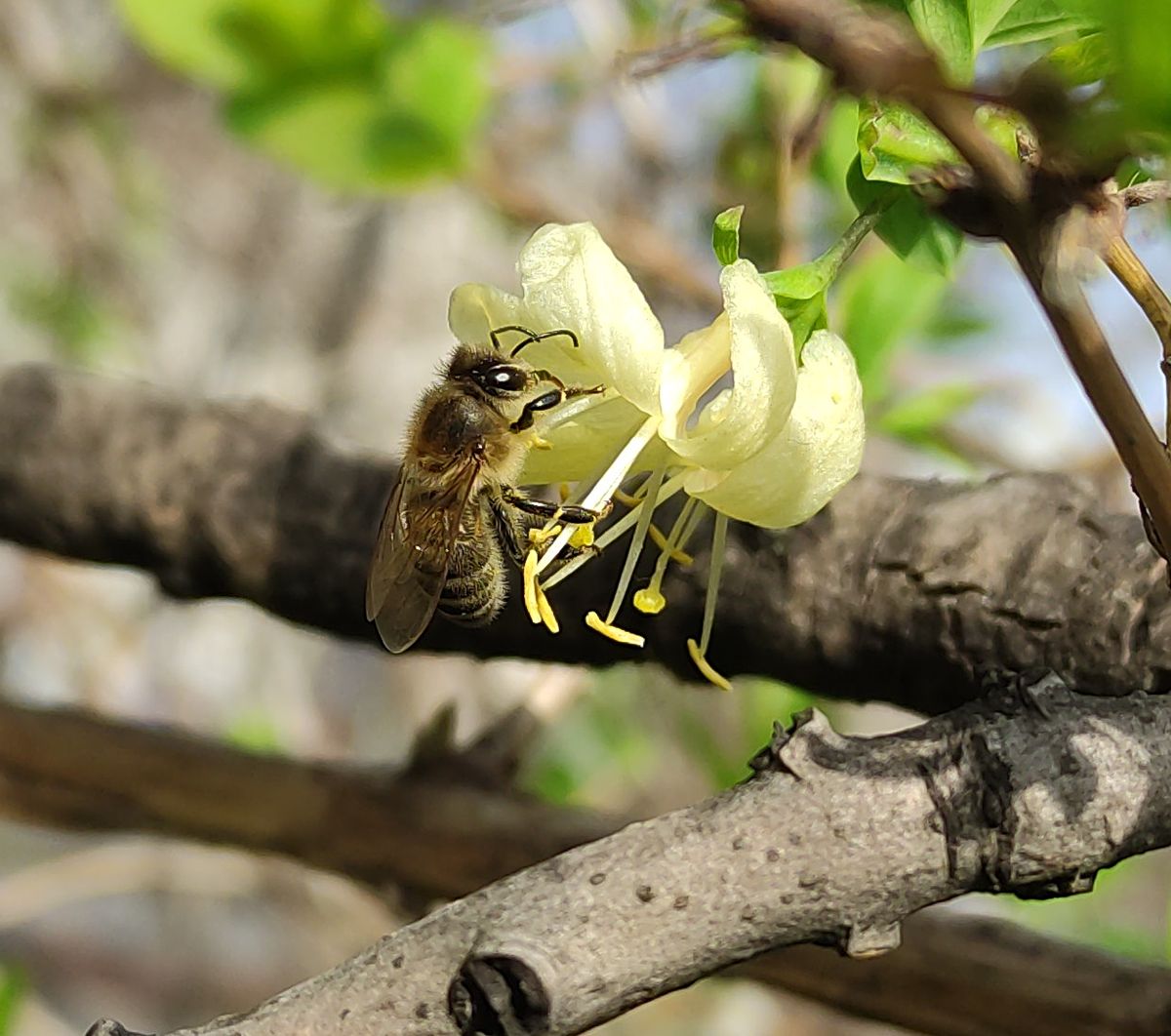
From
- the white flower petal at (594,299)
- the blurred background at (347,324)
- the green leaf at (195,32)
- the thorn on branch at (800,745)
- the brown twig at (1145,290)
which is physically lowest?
the blurred background at (347,324)

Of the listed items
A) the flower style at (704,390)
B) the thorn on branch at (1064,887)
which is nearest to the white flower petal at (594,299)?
the flower style at (704,390)

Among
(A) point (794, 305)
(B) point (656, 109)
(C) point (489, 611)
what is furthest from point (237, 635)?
(A) point (794, 305)

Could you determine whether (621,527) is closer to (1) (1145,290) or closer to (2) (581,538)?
(2) (581,538)

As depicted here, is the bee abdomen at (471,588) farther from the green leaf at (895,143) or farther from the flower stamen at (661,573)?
the green leaf at (895,143)

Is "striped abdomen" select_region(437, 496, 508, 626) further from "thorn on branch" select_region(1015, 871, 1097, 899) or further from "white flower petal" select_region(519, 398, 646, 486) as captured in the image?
"thorn on branch" select_region(1015, 871, 1097, 899)

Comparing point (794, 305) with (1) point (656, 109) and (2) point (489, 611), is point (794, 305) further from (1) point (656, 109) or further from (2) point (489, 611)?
(1) point (656, 109)

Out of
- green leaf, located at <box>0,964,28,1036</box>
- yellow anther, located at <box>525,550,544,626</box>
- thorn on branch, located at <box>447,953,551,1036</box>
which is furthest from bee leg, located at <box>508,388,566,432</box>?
green leaf, located at <box>0,964,28,1036</box>
